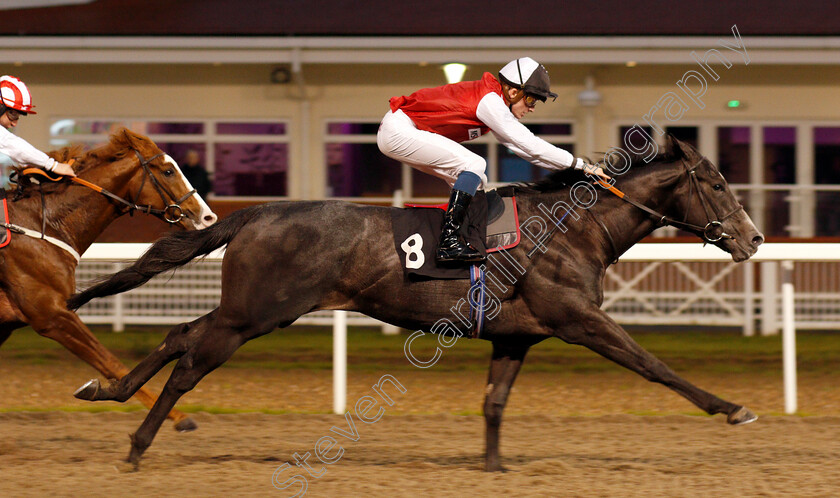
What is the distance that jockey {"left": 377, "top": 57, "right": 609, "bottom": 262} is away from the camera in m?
4.16

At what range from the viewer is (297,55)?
34.6 ft

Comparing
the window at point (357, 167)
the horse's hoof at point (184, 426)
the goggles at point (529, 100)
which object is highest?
the window at point (357, 167)

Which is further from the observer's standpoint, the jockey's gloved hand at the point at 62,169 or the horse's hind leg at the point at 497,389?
the jockey's gloved hand at the point at 62,169

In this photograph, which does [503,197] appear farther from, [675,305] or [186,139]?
[186,139]

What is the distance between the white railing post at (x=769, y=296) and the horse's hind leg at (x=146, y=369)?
580 centimetres

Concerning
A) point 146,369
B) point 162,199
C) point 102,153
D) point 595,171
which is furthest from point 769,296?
point 146,369

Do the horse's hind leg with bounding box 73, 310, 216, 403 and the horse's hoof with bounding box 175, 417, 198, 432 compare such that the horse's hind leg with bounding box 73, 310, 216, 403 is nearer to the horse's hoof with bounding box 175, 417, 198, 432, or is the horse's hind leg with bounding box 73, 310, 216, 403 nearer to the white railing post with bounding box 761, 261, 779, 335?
the horse's hoof with bounding box 175, 417, 198, 432

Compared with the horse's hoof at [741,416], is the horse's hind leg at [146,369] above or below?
above

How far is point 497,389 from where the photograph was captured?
173 inches

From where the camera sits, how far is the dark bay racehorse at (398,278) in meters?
4.19

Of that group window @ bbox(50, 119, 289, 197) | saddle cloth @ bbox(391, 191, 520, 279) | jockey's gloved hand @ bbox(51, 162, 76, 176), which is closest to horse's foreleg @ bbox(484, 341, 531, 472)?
saddle cloth @ bbox(391, 191, 520, 279)

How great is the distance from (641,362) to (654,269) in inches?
196

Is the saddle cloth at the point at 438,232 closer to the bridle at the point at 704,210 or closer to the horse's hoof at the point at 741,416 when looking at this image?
the bridle at the point at 704,210

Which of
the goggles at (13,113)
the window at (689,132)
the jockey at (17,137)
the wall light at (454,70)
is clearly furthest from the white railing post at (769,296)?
the goggles at (13,113)
